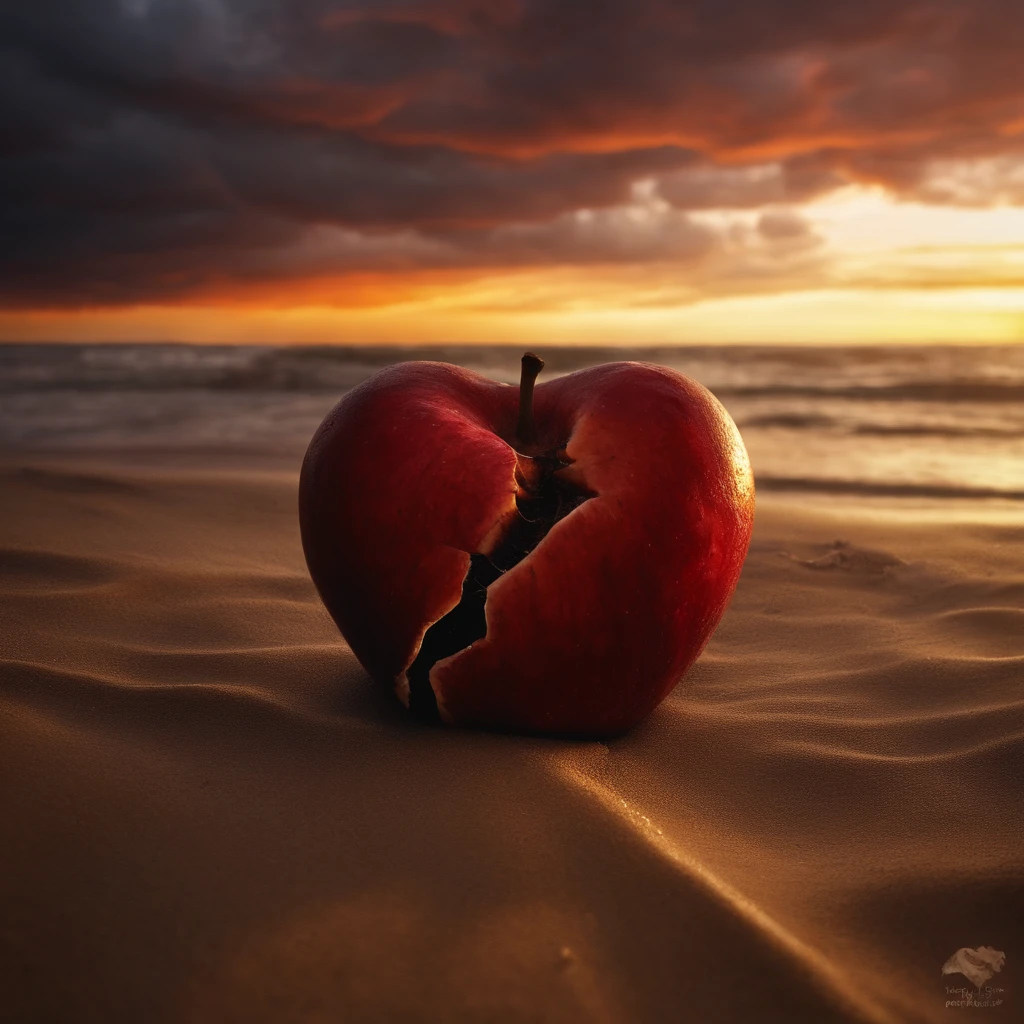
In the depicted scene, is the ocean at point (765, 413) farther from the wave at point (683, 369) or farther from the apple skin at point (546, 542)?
the apple skin at point (546, 542)

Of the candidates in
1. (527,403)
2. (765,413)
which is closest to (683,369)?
(765,413)

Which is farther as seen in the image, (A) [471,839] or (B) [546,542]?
(B) [546,542]

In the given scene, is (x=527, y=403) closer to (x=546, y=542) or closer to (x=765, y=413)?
(x=546, y=542)

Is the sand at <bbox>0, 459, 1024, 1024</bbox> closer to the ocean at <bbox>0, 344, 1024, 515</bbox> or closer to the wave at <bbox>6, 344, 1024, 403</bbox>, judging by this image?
the ocean at <bbox>0, 344, 1024, 515</bbox>

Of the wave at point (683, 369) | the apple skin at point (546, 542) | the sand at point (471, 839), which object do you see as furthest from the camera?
the wave at point (683, 369)

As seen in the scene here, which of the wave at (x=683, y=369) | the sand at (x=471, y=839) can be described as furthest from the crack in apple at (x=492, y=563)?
the wave at (x=683, y=369)
